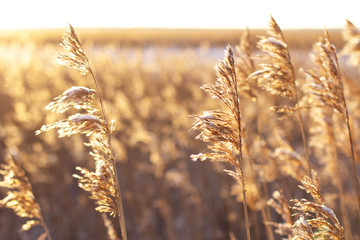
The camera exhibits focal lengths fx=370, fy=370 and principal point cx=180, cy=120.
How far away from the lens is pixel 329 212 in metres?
1.99

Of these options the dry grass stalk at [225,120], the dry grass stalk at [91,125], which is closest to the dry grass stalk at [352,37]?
the dry grass stalk at [225,120]

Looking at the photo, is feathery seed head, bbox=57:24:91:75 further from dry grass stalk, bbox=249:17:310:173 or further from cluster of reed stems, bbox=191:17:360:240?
dry grass stalk, bbox=249:17:310:173

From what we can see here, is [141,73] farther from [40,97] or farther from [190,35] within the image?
[190,35]

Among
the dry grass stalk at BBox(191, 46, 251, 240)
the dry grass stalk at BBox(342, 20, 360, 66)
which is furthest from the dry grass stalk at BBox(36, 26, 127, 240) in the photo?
the dry grass stalk at BBox(342, 20, 360, 66)

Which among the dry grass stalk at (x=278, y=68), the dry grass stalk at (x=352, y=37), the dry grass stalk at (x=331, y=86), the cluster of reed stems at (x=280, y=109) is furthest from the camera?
the dry grass stalk at (x=352, y=37)

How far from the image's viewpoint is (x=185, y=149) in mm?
8883

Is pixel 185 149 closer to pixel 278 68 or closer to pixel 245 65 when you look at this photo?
pixel 245 65

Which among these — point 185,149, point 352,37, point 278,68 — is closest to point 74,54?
point 278,68

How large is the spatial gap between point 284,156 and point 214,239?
13.7 ft

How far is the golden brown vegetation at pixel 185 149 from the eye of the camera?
2139mm

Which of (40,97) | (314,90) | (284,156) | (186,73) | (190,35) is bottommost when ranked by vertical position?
(284,156)

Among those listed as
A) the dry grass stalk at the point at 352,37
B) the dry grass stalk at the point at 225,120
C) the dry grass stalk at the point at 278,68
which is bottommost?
the dry grass stalk at the point at 225,120

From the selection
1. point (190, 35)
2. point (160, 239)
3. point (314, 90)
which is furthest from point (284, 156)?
point (190, 35)

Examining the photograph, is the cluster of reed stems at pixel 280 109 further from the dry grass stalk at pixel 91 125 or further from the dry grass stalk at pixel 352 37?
the dry grass stalk at pixel 91 125
